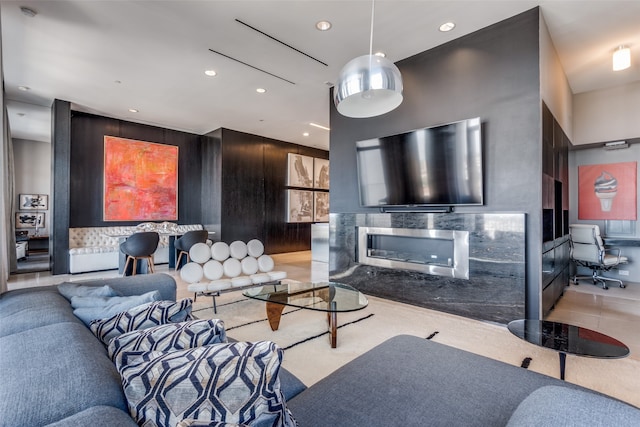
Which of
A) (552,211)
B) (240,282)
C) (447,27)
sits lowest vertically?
(240,282)

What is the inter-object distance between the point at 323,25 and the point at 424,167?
196cm

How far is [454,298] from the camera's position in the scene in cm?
352

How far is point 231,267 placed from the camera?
4.04 metres

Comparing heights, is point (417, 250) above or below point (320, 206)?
below

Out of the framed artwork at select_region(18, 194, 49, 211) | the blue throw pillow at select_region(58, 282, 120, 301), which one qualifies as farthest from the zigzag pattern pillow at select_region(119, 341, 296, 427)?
the framed artwork at select_region(18, 194, 49, 211)

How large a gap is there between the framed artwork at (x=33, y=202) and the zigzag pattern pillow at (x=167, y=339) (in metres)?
10.5

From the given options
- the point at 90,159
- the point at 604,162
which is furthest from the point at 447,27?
the point at 90,159

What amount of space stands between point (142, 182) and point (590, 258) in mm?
8510

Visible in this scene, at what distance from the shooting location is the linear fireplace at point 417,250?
3492mm

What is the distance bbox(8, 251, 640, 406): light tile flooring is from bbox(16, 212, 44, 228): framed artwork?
456 cm

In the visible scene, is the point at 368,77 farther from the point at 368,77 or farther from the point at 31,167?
the point at 31,167

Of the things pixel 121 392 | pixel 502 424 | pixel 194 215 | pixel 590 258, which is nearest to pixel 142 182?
pixel 194 215

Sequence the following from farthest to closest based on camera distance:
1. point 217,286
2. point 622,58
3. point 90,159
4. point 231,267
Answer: point 90,159
point 231,267
point 622,58
point 217,286

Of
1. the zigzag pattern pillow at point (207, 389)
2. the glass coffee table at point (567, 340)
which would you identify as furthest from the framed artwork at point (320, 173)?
the zigzag pattern pillow at point (207, 389)
